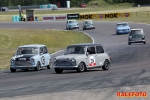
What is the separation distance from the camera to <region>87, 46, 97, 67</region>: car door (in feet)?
81.6

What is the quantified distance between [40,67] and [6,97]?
13.1 meters

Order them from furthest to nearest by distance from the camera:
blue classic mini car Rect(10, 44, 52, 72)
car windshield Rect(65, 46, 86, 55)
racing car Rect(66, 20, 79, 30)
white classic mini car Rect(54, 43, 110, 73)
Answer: racing car Rect(66, 20, 79, 30)
blue classic mini car Rect(10, 44, 52, 72)
car windshield Rect(65, 46, 86, 55)
white classic mini car Rect(54, 43, 110, 73)

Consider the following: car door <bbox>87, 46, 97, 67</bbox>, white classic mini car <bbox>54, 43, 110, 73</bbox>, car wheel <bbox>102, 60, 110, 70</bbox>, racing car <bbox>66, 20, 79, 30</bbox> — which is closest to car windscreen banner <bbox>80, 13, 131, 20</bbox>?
racing car <bbox>66, 20, 79, 30</bbox>

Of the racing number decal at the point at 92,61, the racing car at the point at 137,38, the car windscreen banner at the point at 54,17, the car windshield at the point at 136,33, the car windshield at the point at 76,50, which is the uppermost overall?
the car windshield at the point at 76,50

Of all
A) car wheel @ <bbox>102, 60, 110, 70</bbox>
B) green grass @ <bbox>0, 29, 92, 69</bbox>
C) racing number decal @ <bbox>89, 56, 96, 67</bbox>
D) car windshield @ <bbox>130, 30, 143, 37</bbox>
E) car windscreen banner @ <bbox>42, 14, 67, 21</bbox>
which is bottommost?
green grass @ <bbox>0, 29, 92, 69</bbox>

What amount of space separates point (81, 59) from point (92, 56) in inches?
42.1

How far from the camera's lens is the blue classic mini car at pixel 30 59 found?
2731cm

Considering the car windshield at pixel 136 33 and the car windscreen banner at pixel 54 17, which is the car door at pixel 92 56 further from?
the car windscreen banner at pixel 54 17

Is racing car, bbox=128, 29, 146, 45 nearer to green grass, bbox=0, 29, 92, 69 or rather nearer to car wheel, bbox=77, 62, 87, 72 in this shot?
green grass, bbox=0, 29, 92, 69

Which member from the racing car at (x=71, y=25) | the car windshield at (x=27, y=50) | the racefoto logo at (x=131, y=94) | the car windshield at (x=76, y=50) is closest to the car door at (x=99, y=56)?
the car windshield at (x=76, y=50)

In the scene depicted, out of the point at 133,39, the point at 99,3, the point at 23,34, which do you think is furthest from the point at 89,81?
→ the point at 99,3

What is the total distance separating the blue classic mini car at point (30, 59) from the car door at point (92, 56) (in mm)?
3778

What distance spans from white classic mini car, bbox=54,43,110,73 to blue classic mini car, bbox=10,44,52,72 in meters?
3.01

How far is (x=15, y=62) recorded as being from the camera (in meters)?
27.4
